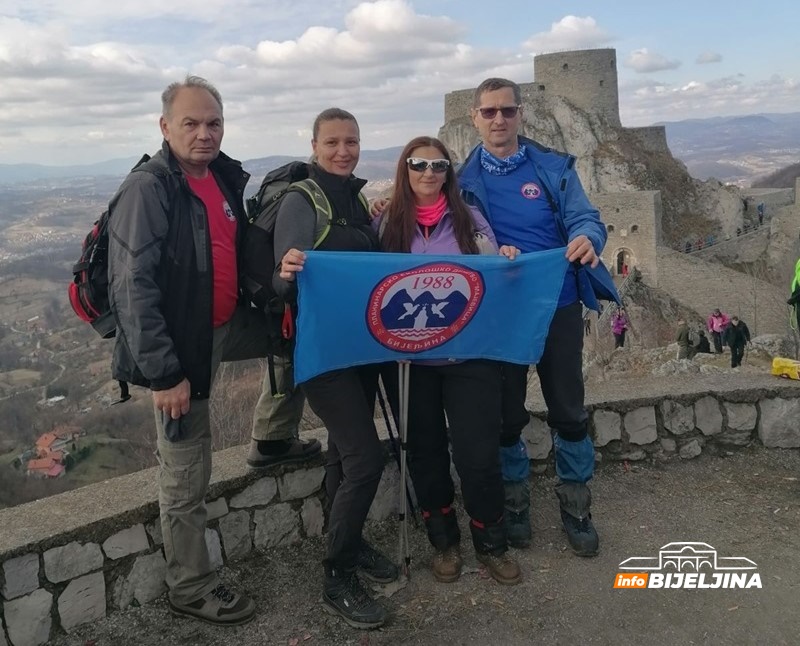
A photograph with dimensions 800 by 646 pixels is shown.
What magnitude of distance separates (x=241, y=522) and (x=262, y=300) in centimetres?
129

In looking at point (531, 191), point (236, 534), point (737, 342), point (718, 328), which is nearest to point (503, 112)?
point (531, 191)

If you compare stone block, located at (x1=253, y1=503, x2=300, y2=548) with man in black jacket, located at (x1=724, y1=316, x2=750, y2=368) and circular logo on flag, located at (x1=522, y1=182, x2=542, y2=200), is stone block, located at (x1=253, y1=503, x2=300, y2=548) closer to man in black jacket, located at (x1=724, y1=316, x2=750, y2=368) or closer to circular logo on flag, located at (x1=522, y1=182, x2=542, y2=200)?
circular logo on flag, located at (x1=522, y1=182, x2=542, y2=200)

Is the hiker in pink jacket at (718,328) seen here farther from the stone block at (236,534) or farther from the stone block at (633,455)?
the stone block at (236,534)

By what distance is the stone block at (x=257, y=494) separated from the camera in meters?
3.44

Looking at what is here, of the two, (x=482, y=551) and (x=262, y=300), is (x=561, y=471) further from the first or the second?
(x=262, y=300)

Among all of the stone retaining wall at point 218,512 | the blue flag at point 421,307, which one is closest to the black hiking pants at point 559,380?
the blue flag at point 421,307

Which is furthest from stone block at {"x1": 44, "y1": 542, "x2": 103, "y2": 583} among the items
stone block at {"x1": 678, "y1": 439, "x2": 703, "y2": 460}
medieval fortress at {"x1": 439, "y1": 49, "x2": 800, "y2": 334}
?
medieval fortress at {"x1": 439, "y1": 49, "x2": 800, "y2": 334}

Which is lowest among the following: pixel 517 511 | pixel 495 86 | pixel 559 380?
pixel 517 511

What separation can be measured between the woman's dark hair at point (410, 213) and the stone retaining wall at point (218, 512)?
139cm

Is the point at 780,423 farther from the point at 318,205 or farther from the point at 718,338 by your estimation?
the point at 718,338

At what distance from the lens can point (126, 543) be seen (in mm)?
3072

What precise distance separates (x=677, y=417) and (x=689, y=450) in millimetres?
251

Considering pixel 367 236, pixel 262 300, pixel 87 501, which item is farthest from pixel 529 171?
pixel 87 501

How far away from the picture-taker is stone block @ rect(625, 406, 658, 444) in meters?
4.43
